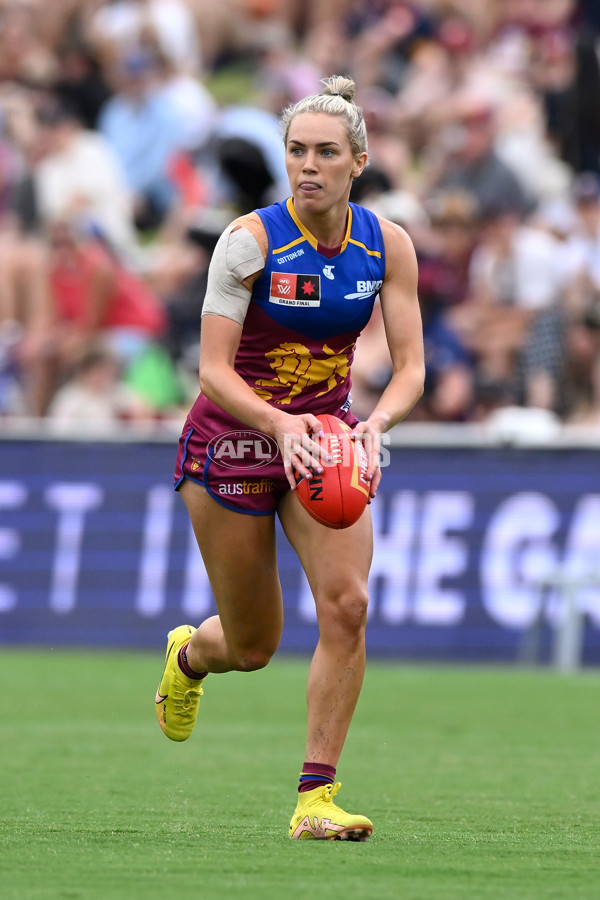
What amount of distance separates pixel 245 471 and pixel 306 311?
1.96 ft

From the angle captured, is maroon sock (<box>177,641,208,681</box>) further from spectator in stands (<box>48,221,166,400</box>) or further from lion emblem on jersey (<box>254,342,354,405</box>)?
spectator in stands (<box>48,221,166,400</box>)

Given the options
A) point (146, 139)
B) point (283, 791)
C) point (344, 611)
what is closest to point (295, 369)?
point (344, 611)

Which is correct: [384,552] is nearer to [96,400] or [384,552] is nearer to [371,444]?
[96,400]

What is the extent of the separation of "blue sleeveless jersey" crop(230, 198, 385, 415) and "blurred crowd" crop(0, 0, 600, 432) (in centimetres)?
668

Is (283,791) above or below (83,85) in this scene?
below

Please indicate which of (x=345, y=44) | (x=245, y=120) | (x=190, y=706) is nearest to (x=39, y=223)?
(x=245, y=120)

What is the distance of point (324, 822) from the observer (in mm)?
5047

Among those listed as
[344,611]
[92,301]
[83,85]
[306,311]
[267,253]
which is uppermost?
[83,85]

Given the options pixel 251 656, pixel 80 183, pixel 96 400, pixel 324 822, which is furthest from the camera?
pixel 80 183

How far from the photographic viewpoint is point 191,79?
18078 millimetres

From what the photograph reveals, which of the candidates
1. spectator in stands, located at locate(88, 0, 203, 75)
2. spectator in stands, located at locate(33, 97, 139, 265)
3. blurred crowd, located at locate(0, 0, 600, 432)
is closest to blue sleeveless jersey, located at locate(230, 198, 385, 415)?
blurred crowd, located at locate(0, 0, 600, 432)

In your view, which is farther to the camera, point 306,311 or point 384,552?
point 384,552

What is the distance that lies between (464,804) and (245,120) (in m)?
11.3

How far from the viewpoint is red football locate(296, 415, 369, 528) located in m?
5.10
